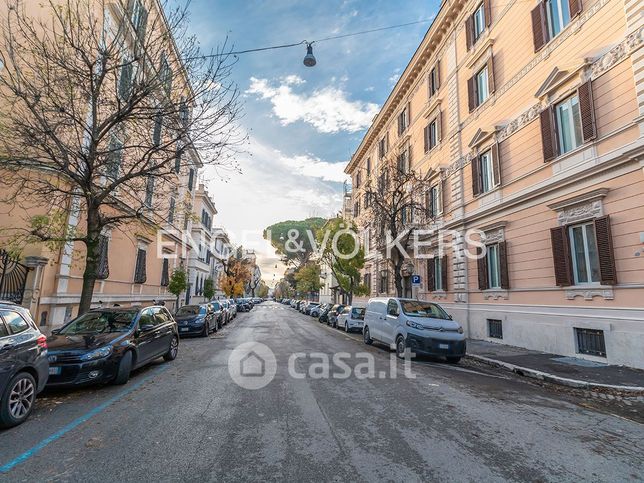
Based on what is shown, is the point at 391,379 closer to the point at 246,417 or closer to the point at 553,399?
the point at 553,399

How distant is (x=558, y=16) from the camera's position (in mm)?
12195

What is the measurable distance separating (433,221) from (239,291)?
131 feet

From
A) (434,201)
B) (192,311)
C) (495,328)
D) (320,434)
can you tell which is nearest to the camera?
(320,434)

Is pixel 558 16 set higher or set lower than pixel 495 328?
higher

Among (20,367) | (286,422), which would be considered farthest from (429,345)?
(20,367)

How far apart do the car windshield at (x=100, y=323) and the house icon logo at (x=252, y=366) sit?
250cm

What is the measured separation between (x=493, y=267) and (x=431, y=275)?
4.83m

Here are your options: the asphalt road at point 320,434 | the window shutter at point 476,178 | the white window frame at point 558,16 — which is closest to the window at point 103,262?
the asphalt road at point 320,434

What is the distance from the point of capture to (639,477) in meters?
3.52

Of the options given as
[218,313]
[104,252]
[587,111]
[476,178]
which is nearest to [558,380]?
[587,111]

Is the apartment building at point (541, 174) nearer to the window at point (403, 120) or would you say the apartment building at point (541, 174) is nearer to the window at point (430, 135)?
the window at point (430, 135)

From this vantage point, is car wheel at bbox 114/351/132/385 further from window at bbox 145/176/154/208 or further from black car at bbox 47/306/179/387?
window at bbox 145/176/154/208

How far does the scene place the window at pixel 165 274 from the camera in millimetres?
24266

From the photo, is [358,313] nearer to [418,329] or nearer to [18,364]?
[418,329]
